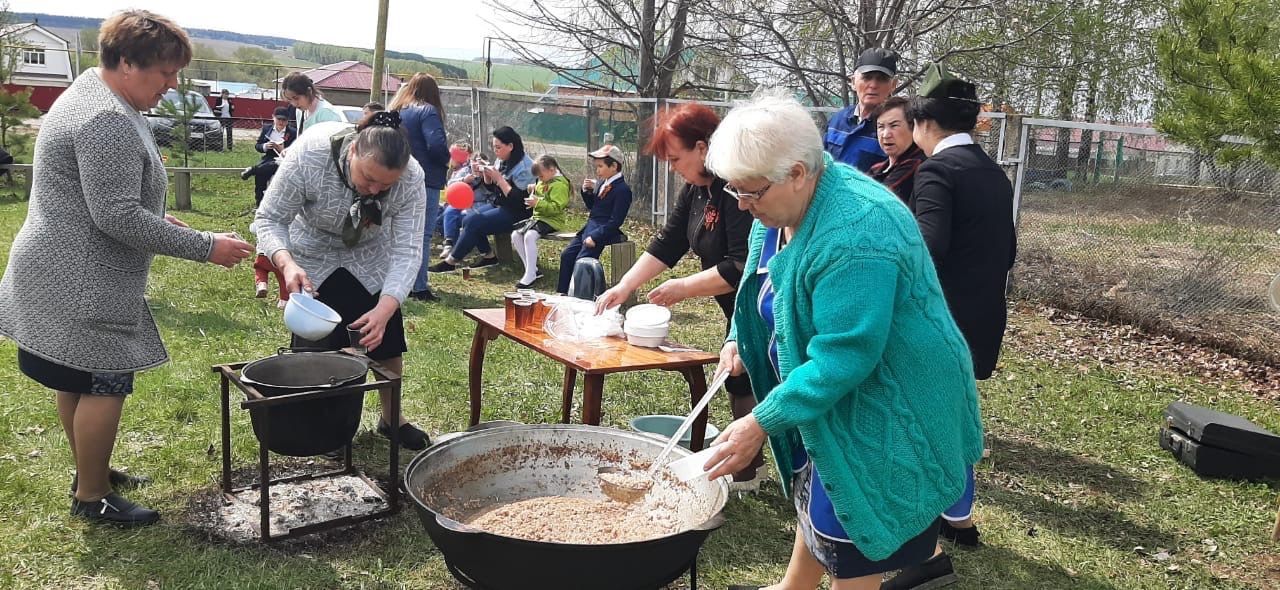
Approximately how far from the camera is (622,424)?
4758mm

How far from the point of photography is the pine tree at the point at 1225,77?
5082 mm

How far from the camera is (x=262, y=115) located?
2608 centimetres

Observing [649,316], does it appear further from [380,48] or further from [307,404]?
[380,48]

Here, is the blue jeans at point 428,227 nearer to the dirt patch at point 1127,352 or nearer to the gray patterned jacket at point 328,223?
the gray patterned jacket at point 328,223

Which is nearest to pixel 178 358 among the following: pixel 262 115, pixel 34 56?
pixel 262 115

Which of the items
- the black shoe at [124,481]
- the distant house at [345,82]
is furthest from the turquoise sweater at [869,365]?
the distant house at [345,82]

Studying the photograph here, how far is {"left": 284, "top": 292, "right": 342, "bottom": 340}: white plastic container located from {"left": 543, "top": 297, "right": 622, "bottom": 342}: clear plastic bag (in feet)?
3.25

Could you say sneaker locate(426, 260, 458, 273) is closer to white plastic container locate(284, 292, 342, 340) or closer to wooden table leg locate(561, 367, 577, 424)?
wooden table leg locate(561, 367, 577, 424)

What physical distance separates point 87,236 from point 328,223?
2.88 feet

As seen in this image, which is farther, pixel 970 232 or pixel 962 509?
pixel 962 509

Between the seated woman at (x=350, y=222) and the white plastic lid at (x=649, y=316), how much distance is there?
35.7 inches

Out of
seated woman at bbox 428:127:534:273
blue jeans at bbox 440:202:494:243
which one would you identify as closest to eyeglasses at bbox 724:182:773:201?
seated woman at bbox 428:127:534:273

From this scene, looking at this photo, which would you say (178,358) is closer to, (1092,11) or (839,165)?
(839,165)

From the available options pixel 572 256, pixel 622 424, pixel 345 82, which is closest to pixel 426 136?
pixel 572 256
